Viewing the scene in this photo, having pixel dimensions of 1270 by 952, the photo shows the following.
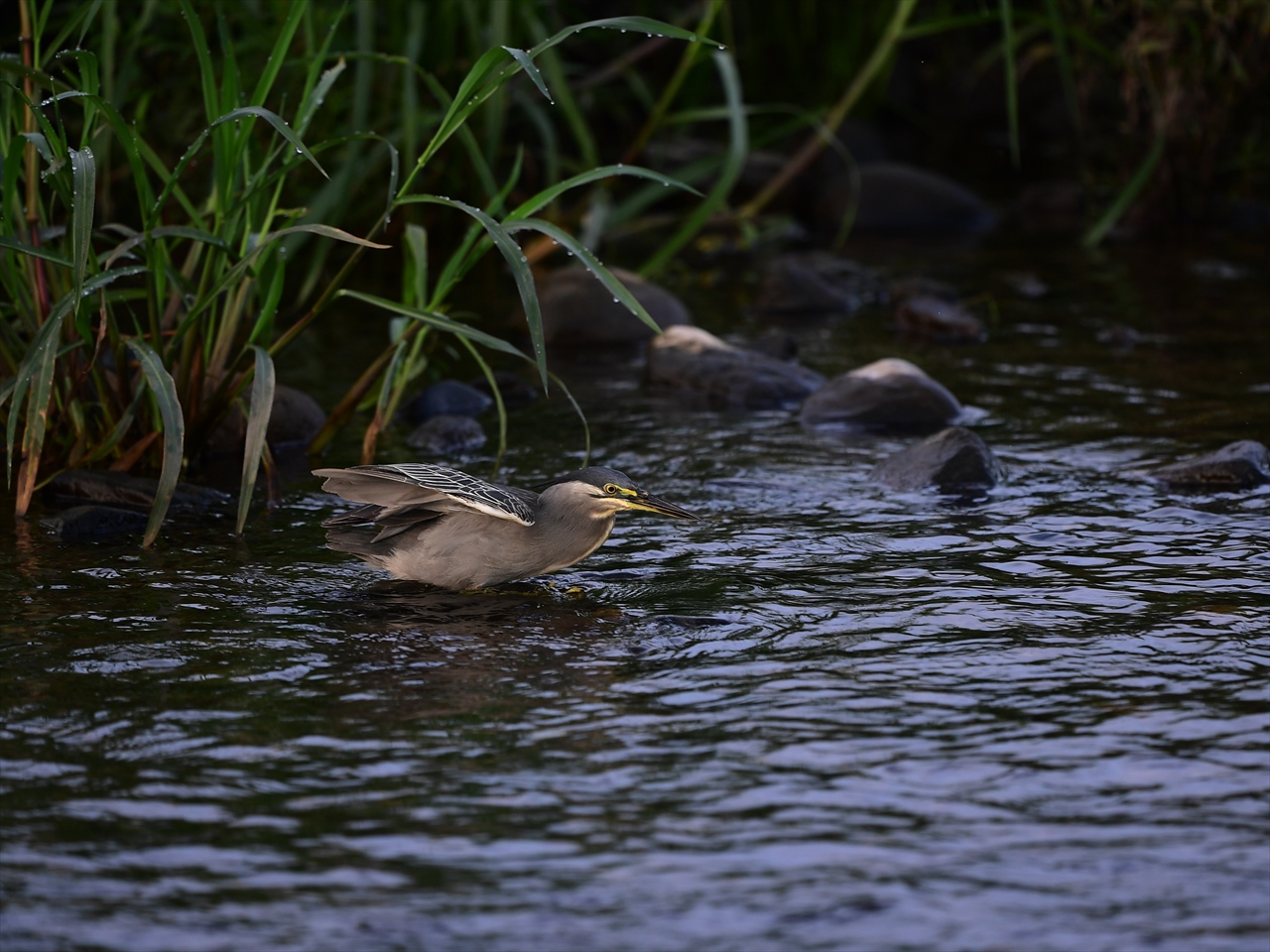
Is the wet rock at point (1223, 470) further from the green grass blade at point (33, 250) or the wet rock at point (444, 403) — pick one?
the green grass blade at point (33, 250)

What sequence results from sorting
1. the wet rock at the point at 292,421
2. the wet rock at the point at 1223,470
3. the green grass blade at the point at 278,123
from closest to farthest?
the green grass blade at the point at 278,123, the wet rock at the point at 1223,470, the wet rock at the point at 292,421

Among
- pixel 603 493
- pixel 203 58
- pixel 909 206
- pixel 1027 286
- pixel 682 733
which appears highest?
pixel 203 58

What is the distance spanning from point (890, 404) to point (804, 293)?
294cm

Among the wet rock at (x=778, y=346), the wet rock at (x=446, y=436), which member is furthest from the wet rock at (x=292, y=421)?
the wet rock at (x=778, y=346)

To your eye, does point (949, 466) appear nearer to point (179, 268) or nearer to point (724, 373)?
point (724, 373)

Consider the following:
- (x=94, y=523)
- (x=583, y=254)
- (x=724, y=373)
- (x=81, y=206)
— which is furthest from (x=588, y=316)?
(x=81, y=206)

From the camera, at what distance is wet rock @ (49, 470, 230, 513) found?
19.4ft

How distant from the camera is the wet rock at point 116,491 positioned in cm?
591

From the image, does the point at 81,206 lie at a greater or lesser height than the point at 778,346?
greater

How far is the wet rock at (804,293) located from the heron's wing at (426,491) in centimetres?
544

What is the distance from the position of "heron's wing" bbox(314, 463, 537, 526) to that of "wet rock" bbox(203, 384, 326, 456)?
6.08 feet

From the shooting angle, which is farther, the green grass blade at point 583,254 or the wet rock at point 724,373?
the wet rock at point 724,373

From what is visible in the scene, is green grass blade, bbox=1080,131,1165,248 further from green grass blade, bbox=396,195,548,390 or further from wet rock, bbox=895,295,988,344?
green grass blade, bbox=396,195,548,390

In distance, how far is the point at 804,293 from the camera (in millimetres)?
10383
